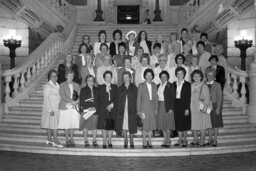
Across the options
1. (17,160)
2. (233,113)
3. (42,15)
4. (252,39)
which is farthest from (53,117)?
(252,39)

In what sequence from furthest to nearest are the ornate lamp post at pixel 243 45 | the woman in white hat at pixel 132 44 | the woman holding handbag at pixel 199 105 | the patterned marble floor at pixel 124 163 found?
the ornate lamp post at pixel 243 45 → the woman in white hat at pixel 132 44 → the woman holding handbag at pixel 199 105 → the patterned marble floor at pixel 124 163

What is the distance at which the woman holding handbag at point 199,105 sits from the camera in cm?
742

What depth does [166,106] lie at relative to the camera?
24.2ft

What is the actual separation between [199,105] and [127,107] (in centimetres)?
147

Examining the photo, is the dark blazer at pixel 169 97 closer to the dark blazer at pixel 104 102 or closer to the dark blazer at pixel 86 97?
the dark blazer at pixel 104 102

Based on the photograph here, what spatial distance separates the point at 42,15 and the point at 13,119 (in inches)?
242

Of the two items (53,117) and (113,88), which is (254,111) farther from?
(53,117)

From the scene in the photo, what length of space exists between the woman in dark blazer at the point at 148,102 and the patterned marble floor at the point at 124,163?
0.71m

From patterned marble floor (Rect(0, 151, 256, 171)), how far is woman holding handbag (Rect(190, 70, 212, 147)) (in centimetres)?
65

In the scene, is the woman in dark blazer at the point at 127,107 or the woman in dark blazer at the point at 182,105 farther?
the woman in dark blazer at the point at 182,105

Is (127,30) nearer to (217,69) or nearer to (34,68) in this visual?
(34,68)

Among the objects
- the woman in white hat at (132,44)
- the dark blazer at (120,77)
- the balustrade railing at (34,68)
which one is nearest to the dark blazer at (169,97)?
the dark blazer at (120,77)

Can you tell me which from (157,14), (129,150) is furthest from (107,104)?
(157,14)

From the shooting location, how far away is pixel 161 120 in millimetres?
7402
